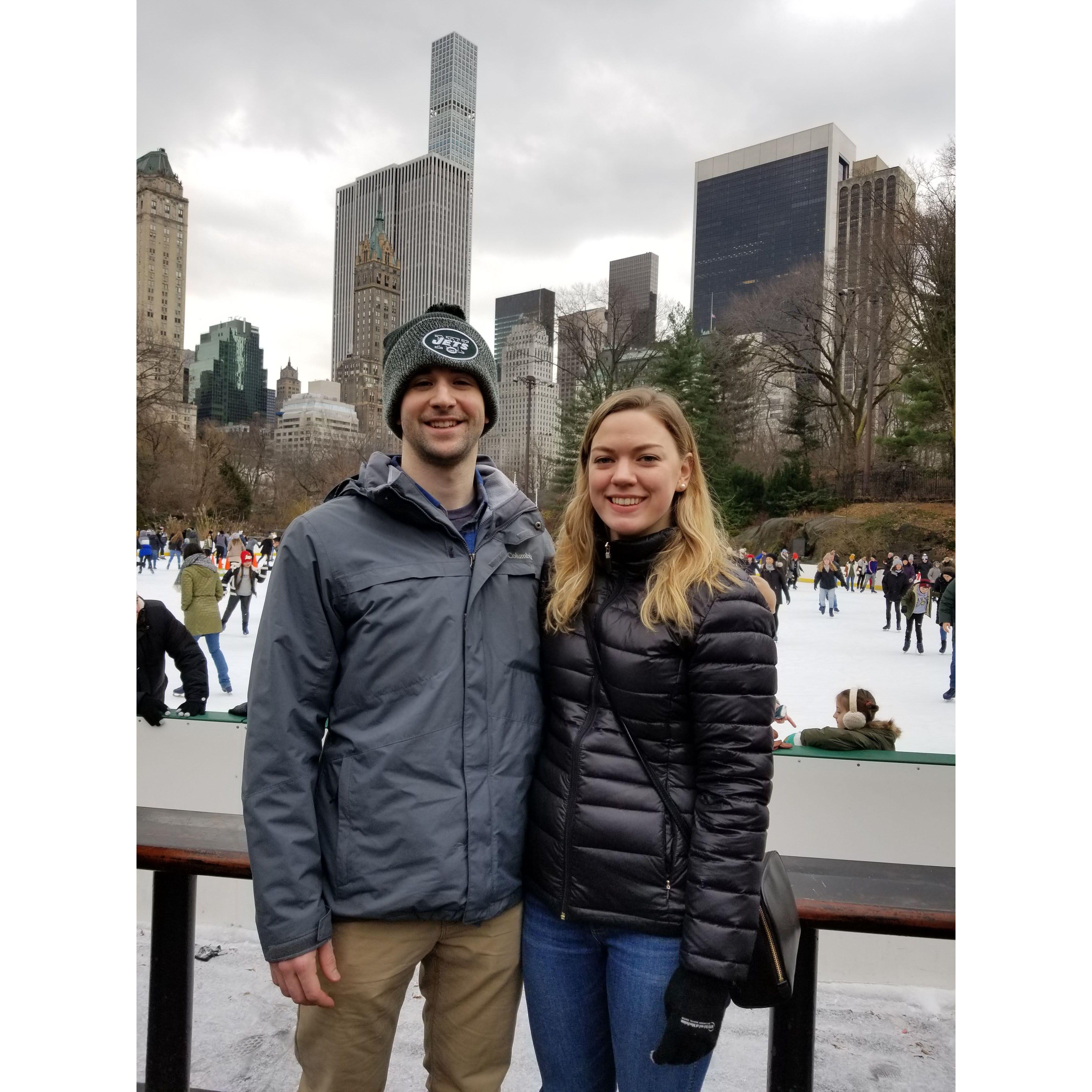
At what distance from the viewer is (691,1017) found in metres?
0.98

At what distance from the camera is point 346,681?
1091mm

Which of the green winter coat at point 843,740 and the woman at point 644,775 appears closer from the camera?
the woman at point 644,775

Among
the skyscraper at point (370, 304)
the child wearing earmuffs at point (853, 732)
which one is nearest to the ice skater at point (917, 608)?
the child wearing earmuffs at point (853, 732)

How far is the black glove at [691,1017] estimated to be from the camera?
97 cm

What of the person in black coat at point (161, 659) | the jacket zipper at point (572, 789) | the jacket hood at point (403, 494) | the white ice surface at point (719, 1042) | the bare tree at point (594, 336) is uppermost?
the bare tree at point (594, 336)

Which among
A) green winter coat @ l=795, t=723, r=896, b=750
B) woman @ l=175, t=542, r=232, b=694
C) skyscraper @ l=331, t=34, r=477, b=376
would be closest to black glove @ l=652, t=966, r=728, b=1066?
green winter coat @ l=795, t=723, r=896, b=750

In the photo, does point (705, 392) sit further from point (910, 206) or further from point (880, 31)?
point (880, 31)

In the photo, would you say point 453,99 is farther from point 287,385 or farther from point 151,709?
point 151,709

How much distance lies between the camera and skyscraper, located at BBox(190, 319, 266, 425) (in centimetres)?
1883

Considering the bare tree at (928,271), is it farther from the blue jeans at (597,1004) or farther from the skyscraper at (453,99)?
the blue jeans at (597,1004)

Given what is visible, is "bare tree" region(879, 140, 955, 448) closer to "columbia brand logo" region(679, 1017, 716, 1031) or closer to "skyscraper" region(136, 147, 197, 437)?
"skyscraper" region(136, 147, 197, 437)


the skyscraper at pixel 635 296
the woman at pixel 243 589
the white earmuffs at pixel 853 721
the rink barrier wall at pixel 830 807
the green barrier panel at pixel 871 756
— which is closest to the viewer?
the rink barrier wall at pixel 830 807

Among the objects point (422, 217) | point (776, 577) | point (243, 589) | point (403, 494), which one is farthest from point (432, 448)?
point (422, 217)
